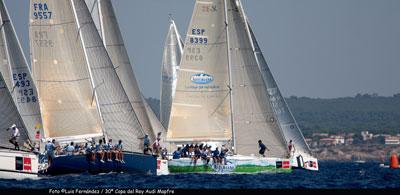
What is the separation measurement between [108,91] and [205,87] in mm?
4596

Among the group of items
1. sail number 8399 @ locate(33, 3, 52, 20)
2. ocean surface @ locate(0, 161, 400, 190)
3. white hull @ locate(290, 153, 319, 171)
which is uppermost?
sail number 8399 @ locate(33, 3, 52, 20)

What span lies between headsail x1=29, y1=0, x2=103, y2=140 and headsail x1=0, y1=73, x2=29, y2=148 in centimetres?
684

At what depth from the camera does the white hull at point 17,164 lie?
4831 centimetres

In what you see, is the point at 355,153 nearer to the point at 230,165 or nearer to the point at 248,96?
the point at 248,96

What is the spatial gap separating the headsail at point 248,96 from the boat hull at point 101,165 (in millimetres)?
5880

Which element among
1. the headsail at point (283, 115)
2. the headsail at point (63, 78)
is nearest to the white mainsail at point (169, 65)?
the headsail at point (283, 115)

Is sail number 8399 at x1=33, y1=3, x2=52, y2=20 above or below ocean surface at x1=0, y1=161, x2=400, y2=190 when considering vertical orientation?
above

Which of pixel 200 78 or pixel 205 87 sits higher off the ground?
pixel 200 78

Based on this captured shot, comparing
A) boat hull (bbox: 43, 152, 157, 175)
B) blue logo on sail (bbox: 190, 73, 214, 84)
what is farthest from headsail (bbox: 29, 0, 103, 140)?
blue logo on sail (bbox: 190, 73, 214, 84)

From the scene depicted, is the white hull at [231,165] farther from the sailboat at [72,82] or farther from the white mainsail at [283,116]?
the white mainsail at [283,116]

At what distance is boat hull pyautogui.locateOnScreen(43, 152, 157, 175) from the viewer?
54406mm

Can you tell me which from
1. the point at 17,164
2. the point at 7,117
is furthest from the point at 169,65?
the point at 17,164

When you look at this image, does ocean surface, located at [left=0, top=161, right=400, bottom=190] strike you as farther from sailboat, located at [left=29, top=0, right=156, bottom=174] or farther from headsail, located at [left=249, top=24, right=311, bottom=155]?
headsail, located at [left=249, top=24, right=311, bottom=155]

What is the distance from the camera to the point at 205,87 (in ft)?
196
